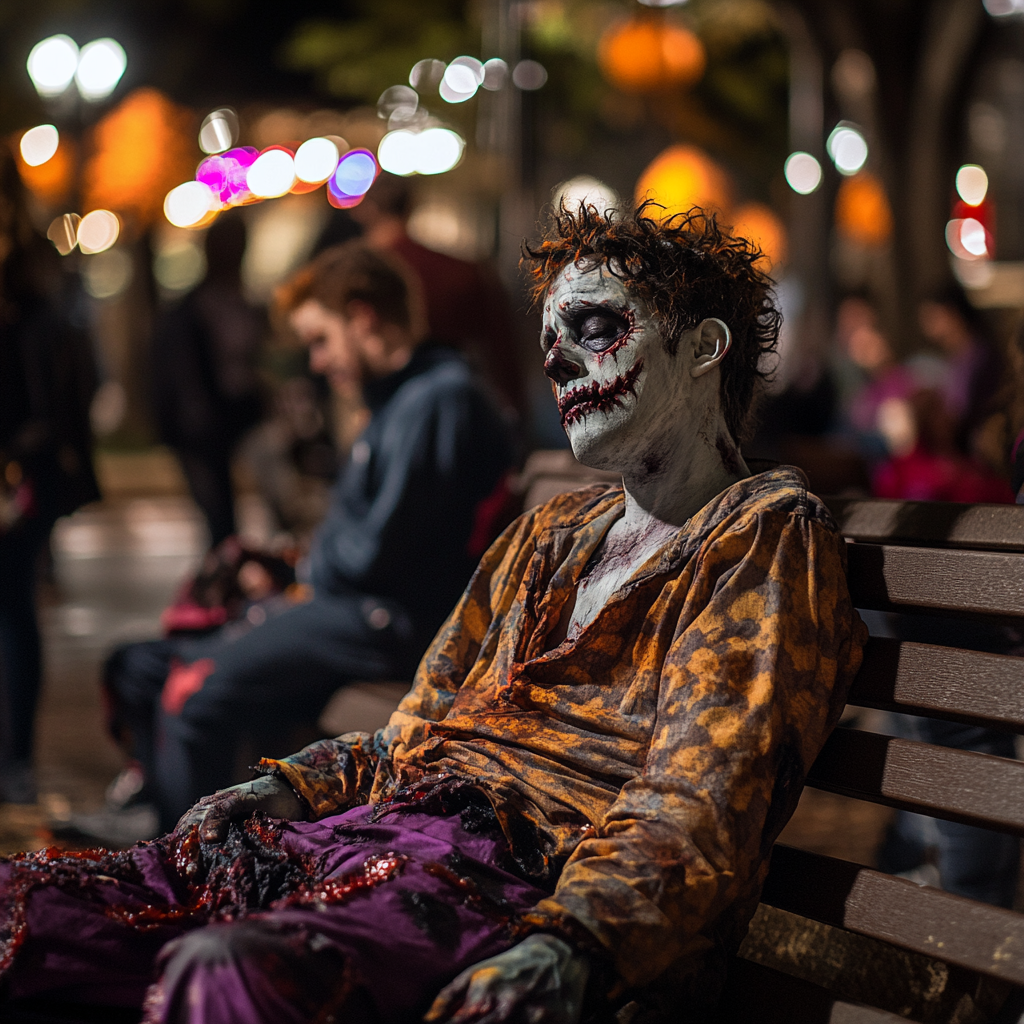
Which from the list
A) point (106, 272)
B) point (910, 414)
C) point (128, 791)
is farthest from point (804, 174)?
point (106, 272)

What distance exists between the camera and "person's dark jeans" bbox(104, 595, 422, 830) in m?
3.78

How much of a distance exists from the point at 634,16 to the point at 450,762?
10.6m

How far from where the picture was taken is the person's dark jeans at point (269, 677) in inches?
149

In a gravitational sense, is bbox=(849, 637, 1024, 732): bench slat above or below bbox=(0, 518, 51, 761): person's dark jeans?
above

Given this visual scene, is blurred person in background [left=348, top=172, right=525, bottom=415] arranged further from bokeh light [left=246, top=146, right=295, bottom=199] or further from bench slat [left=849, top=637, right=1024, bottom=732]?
bokeh light [left=246, top=146, right=295, bottom=199]

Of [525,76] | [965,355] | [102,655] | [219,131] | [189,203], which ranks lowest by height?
[102,655]

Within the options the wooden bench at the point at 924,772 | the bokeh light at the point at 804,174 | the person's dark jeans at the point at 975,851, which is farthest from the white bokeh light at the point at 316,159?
the wooden bench at the point at 924,772

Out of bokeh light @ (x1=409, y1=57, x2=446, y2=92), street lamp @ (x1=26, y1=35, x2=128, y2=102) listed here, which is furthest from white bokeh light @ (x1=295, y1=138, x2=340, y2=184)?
street lamp @ (x1=26, y1=35, x2=128, y2=102)

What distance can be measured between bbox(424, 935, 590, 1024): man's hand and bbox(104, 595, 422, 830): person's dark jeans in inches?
85.5

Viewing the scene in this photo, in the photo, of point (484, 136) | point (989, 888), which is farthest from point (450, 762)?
point (484, 136)

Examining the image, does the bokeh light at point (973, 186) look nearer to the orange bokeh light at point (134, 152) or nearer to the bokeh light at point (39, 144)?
the orange bokeh light at point (134, 152)

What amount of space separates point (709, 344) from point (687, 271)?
0.12 meters

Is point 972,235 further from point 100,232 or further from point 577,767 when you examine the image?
point 100,232

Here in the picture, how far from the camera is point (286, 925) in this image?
1648mm
